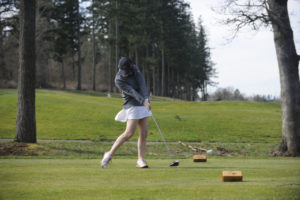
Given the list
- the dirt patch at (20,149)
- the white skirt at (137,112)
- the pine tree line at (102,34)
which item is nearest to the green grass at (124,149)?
the dirt patch at (20,149)

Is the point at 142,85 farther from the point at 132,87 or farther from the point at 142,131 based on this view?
the point at 142,131

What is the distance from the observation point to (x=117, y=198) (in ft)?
12.9

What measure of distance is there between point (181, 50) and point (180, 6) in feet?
26.0

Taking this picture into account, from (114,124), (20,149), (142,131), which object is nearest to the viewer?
(142,131)

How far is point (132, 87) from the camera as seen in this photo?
7398mm

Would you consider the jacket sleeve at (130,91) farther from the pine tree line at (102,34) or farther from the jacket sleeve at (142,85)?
the pine tree line at (102,34)

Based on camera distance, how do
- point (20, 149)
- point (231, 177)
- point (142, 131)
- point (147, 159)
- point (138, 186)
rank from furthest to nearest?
point (20, 149) < point (147, 159) < point (142, 131) < point (231, 177) < point (138, 186)

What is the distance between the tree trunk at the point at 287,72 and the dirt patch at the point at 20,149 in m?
9.46

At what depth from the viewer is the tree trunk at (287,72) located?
14.2 m

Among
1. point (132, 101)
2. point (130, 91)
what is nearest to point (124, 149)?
point (132, 101)

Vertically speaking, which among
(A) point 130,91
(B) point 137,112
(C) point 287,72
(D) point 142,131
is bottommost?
(D) point 142,131

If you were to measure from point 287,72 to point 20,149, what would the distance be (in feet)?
34.2

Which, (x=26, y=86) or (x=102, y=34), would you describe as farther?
(x=102, y=34)

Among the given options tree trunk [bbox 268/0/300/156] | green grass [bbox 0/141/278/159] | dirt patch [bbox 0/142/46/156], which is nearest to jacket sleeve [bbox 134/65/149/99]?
green grass [bbox 0/141/278/159]
